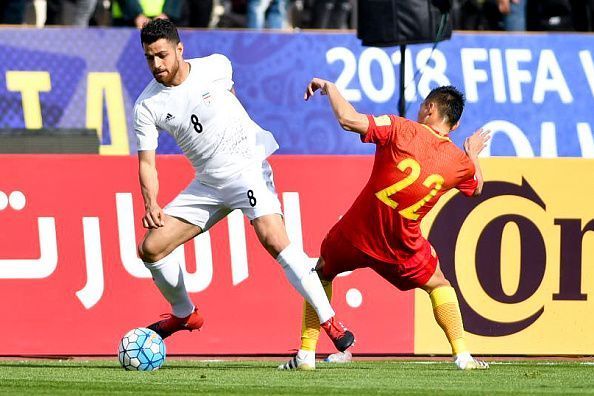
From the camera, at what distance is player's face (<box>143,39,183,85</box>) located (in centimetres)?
1050

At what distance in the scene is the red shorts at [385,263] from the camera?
35.3ft

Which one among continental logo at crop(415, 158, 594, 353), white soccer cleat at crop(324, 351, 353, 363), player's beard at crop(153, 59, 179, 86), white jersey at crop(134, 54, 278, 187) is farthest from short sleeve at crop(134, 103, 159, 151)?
continental logo at crop(415, 158, 594, 353)

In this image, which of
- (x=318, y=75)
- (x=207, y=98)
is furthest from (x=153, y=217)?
(x=318, y=75)

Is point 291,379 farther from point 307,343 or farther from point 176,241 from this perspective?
point 176,241

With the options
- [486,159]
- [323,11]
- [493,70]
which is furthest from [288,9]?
[486,159]

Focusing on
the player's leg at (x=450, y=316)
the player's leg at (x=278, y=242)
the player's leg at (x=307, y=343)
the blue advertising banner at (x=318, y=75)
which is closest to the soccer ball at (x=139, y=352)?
the player's leg at (x=307, y=343)

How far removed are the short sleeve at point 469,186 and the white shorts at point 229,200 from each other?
131 cm

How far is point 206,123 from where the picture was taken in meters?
10.8

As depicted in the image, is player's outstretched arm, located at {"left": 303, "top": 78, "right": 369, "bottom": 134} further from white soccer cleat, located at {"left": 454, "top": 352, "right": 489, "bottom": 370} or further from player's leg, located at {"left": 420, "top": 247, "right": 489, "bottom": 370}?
white soccer cleat, located at {"left": 454, "top": 352, "right": 489, "bottom": 370}

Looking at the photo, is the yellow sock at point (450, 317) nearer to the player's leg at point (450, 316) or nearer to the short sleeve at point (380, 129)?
the player's leg at point (450, 316)

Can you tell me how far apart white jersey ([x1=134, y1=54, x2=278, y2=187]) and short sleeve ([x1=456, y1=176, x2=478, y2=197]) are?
138 centimetres

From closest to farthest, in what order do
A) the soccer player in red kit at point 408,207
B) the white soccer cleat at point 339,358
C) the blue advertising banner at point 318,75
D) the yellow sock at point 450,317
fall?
1. the soccer player in red kit at point 408,207
2. the yellow sock at point 450,317
3. the white soccer cleat at point 339,358
4. the blue advertising banner at point 318,75

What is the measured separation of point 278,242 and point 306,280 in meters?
0.34

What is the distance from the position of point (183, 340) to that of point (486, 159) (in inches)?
112
